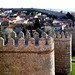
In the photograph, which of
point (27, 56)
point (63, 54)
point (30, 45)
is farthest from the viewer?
point (63, 54)

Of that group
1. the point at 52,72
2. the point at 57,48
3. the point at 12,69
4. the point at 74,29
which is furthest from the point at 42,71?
the point at 74,29

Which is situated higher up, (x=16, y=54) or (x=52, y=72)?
(x=16, y=54)

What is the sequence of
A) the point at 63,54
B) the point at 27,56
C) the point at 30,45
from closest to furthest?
the point at 30,45
the point at 27,56
the point at 63,54

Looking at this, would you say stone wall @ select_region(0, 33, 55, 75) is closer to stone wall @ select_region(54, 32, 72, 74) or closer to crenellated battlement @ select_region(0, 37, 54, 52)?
crenellated battlement @ select_region(0, 37, 54, 52)

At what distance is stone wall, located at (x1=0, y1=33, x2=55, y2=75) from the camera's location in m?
7.86

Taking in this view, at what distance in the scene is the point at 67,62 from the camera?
13078mm

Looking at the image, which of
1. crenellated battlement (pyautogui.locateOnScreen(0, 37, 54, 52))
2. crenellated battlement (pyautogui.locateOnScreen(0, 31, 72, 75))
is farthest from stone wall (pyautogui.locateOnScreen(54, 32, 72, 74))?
crenellated battlement (pyautogui.locateOnScreen(0, 37, 54, 52))

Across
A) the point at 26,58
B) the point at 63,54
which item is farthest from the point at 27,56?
the point at 63,54

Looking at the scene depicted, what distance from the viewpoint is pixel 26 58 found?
7973 mm

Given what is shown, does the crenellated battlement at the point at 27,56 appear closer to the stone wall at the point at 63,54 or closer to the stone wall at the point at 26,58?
the stone wall at the point at 26,58

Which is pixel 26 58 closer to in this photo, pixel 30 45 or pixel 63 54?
pixel 30 45

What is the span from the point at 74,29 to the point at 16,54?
15190mm

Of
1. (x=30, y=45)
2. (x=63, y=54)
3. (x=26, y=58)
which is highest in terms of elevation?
(x=30, y=45)

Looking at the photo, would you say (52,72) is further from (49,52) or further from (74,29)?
(74,29)
